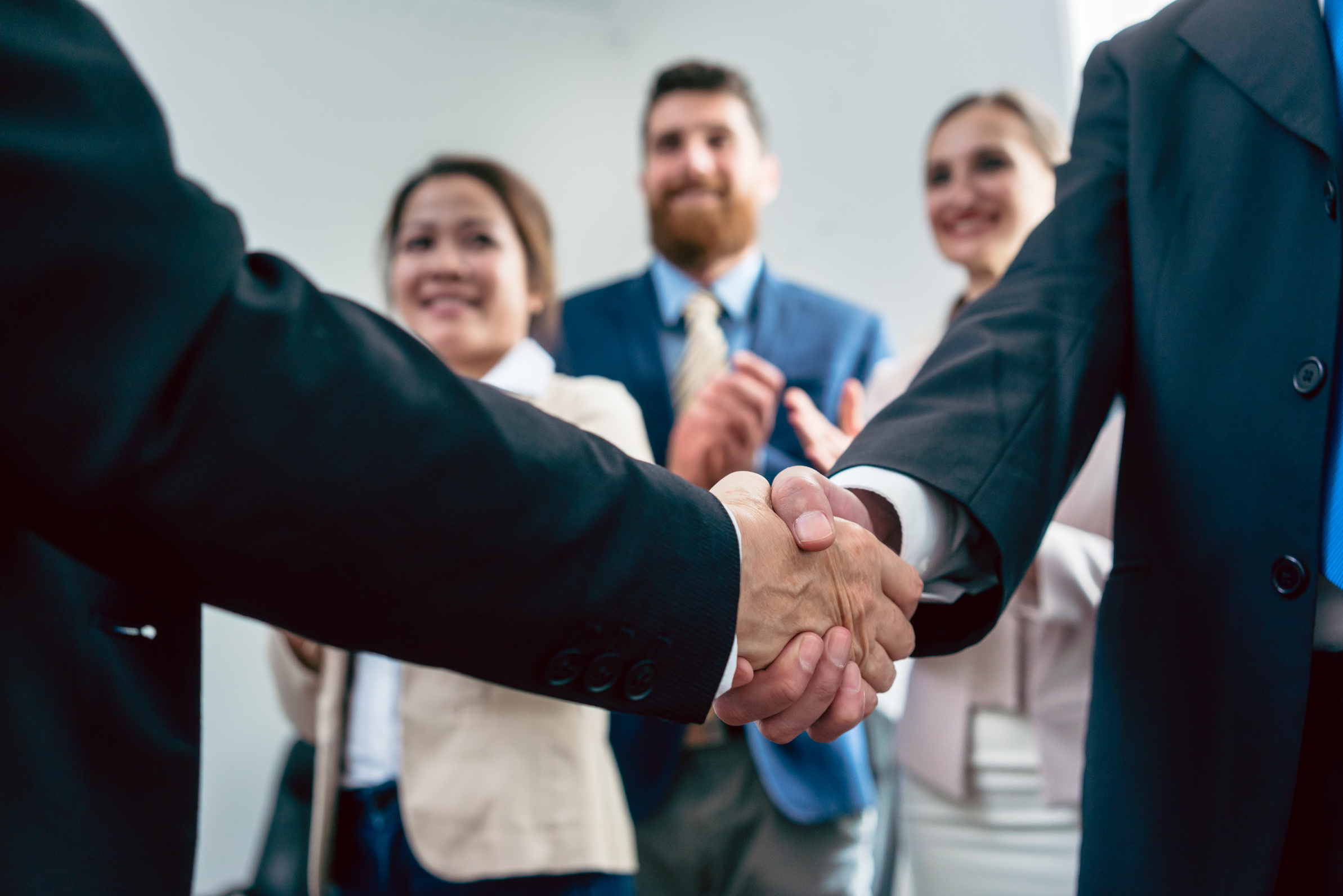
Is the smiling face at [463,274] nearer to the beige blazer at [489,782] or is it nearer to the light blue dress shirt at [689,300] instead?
the light blue dress shirt at [689,300]

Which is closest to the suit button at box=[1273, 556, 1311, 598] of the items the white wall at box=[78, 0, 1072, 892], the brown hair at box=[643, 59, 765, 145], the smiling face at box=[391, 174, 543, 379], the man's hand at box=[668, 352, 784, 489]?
the man's hand at box=[668, 352, 784, 489]

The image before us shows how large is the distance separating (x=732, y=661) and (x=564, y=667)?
0.16m

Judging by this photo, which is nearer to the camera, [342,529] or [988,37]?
[342,529]

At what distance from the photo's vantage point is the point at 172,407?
0.54 m

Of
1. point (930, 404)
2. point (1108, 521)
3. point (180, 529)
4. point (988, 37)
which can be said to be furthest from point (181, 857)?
point (988, 37)

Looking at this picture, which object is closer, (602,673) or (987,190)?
(602,673)

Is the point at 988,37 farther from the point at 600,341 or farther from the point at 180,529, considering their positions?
the point at 180,529

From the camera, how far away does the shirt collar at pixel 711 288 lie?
225 cm

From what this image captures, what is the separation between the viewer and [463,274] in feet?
5.83

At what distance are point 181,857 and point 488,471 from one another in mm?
332

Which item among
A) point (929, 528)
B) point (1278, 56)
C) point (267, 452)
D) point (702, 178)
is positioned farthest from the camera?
point (702, 178)

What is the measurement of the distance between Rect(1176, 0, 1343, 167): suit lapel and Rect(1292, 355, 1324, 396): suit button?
6.4 inches

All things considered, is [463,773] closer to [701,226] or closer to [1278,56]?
[1278,56]

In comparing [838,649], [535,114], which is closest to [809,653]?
[838,649]
